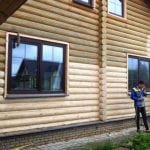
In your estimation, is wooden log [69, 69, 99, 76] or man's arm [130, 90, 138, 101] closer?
wooden log [69, 69, 99, 76]

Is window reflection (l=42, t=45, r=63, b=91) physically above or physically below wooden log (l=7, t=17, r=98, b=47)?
below

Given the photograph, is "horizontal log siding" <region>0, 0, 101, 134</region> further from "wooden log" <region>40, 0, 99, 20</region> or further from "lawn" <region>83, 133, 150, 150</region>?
"lawn" <region>83, 133, 150, 150</region>

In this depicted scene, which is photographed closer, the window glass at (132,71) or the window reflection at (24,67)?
the window reflection at (24,67)

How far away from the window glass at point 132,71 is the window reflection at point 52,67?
3.88 metres

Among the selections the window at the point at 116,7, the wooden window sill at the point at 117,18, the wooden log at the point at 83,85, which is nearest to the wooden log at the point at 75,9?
the wooden window sill at the point at 117,18

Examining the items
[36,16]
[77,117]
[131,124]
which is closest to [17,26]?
[36,16]

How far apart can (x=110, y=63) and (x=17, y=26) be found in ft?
13.7

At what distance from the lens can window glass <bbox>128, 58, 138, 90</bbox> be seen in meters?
12.7

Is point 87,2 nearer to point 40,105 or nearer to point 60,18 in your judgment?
point 60,18

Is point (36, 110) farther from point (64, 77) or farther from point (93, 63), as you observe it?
point (93, 63)

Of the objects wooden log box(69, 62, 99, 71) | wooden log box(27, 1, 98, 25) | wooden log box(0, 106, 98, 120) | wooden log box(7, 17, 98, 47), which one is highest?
wooden log box(27, 1, 98, 25)

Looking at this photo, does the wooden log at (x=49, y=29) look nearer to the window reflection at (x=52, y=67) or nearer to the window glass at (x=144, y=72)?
the window reflection at (x=52, y=67)

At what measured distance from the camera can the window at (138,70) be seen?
1275 centimetres

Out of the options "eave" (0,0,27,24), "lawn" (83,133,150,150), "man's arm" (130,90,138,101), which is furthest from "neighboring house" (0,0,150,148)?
"eave" (0,0,27,24)
